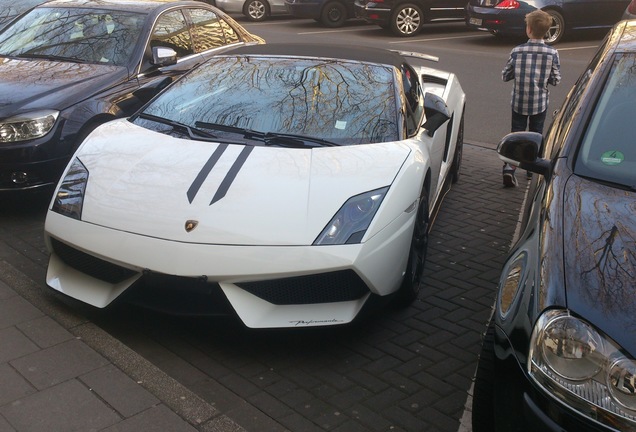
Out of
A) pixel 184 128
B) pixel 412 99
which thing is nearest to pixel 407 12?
pixel 412 99

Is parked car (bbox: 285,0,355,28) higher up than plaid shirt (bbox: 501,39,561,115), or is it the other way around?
plaid shirt (bbox: 501,39,561,115)

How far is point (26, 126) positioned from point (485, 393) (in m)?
4.14

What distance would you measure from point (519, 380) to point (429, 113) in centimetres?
312

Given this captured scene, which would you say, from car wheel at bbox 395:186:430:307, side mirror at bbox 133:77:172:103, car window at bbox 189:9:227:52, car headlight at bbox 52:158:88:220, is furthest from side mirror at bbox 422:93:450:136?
car window at bbox 189:9:227:52

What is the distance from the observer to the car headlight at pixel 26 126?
5.85m

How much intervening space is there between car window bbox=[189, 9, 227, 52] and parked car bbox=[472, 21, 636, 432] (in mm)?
4759

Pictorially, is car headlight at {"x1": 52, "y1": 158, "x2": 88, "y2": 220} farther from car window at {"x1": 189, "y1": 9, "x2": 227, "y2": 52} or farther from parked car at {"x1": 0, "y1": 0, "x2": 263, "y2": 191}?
car window at {"x1": 189, "y1": 9, "x2": 227, "y2": 52}

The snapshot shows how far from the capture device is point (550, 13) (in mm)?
16562

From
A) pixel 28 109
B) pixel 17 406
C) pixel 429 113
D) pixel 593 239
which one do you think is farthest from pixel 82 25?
pixel 593 239

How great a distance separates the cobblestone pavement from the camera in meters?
3.61

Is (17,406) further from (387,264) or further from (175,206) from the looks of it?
(387,264)

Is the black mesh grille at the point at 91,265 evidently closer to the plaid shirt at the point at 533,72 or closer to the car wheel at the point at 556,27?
the plaid shirt at the point at 533,72

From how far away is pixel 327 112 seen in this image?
510cm

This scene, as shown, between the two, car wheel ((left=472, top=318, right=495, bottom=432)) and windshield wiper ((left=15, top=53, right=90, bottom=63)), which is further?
windshield wiper ((left=15, top=53, right=90, bottom=63))
